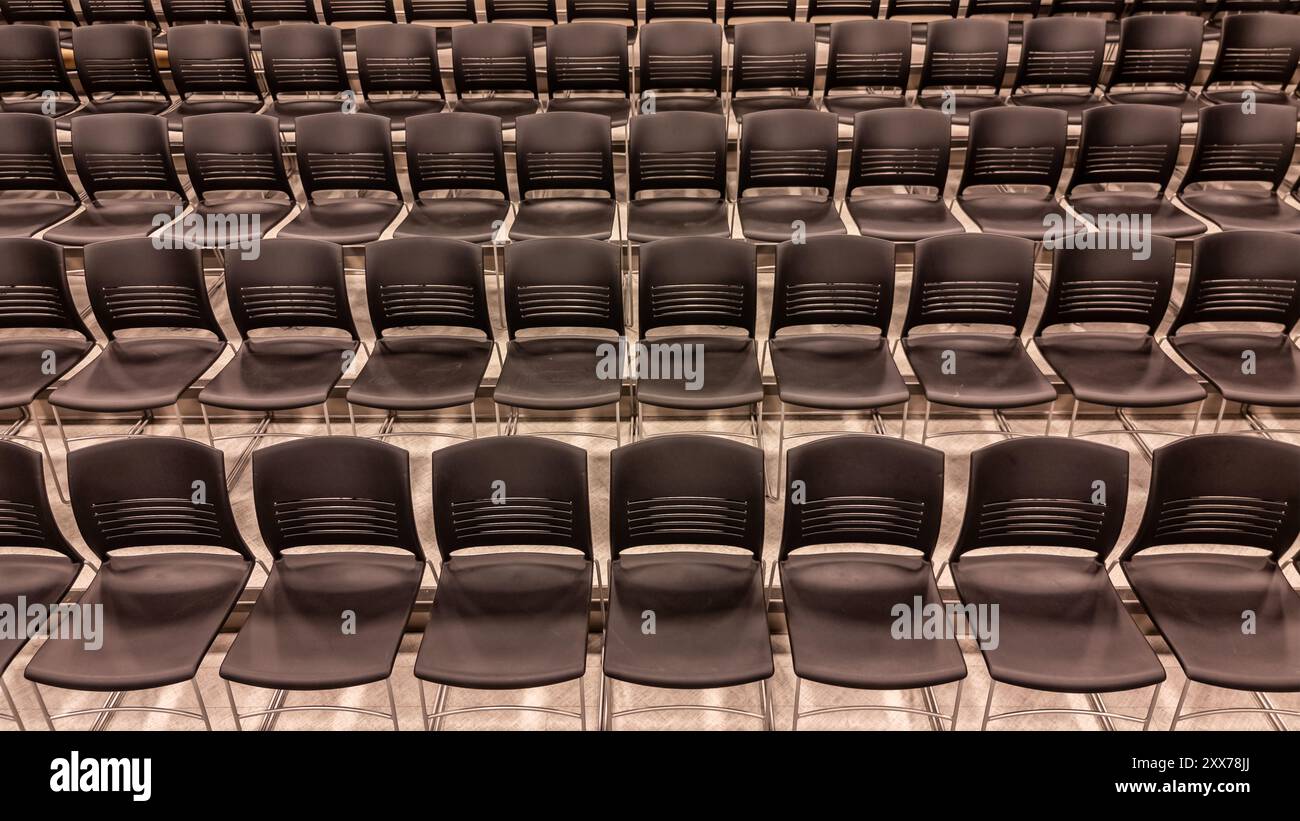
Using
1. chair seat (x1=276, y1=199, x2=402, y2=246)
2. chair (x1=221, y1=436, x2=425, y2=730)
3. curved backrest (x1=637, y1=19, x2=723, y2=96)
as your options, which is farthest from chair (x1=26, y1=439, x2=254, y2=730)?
curved backrest (x1=637, y1=19, x2=723, y2=96)

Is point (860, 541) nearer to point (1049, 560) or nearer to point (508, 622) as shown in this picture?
point (1049, 560)

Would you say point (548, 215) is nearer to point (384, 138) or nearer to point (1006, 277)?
point (384, 138)

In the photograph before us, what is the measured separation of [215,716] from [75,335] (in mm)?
2244

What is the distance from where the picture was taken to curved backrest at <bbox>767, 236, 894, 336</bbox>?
11.3 feet

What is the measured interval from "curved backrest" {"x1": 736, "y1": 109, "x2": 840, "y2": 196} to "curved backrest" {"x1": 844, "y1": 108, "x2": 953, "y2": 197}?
0.40 ft

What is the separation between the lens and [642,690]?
2.80m

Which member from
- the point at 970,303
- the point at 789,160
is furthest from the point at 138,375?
the point at 970,303

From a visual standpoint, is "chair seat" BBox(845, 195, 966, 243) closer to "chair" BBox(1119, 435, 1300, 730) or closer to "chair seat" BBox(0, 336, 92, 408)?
"chair" BBox(1119, 435, 1300, 730)

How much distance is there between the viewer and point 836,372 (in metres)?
3.37

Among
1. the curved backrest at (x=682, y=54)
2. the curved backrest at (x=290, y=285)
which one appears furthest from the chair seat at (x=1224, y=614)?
the curved backrest at (x=682, y=54)

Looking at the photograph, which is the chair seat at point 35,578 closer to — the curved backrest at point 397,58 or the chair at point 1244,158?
the curved backrest at point 397,58

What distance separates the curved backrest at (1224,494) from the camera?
2.60 meters
